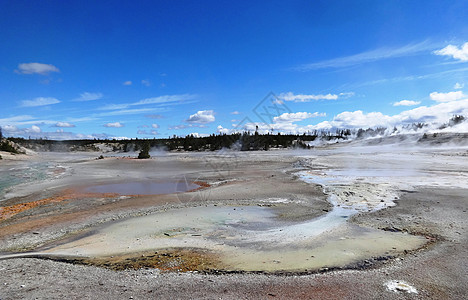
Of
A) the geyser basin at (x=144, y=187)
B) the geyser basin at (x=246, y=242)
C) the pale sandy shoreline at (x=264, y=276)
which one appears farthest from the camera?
the geyser basin at (x=144, y=187)

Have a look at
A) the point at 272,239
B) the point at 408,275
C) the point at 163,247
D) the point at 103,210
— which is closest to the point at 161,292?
the point at 163,247

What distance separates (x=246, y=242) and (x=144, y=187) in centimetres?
1064

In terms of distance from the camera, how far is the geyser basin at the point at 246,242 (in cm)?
554

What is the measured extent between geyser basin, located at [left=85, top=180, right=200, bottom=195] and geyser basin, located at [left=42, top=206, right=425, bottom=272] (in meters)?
5.76

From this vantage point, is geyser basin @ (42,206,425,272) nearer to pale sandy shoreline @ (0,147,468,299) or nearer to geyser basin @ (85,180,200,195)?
pale sandy shoreline @ (0,147,468,299)

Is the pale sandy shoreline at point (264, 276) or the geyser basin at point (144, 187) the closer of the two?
the pale sandy shoreline at point (264, 276)

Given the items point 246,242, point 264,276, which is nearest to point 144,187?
point 246,242

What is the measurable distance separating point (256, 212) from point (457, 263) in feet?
18.0

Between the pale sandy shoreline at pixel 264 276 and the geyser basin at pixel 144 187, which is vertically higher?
the pale sandy shoreline at pixel 264 276

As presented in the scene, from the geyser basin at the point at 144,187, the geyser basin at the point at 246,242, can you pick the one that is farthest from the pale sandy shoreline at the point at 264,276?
the geyser basin at the point at 144,187

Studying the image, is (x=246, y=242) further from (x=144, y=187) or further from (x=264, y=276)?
(x=144, y=187)

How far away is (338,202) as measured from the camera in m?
10.8

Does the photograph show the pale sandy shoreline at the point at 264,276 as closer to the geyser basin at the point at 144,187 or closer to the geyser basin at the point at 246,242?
the geyser basin at the point at 246,242

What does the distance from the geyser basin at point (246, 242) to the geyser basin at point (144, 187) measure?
5756mm
